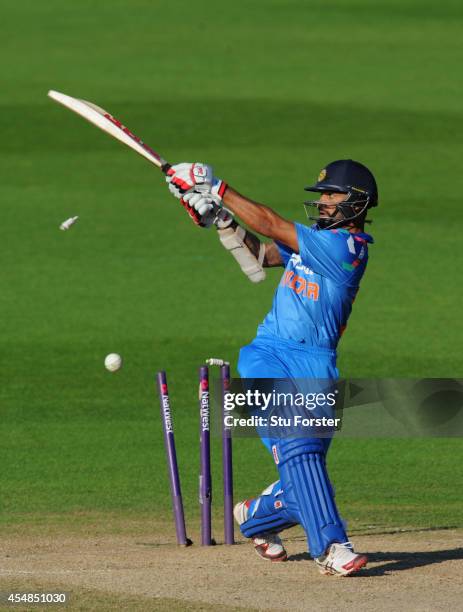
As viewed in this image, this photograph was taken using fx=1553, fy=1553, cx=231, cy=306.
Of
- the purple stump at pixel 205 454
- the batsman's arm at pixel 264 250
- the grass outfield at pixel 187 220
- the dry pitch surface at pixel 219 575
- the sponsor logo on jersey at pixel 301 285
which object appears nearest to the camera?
the dry pitch surface at pixel 219 575

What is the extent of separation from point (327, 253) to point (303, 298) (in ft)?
0.94

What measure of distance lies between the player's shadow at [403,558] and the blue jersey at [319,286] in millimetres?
1155

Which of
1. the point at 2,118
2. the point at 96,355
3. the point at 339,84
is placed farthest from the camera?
the point at 339,84

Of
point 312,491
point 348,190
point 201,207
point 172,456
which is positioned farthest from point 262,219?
point 172,456

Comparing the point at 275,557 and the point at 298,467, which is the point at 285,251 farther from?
the point at 275,557

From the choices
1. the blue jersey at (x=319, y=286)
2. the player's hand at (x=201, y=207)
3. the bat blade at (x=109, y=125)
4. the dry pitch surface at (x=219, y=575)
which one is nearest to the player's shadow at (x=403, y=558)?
the dry pitch surface at (x=219, y=575)

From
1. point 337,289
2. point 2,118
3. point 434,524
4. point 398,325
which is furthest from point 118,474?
point 2,118

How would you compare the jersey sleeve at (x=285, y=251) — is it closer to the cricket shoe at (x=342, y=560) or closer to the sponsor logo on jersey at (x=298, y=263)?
the sponsor logo on jersey at (x=298, y=263)

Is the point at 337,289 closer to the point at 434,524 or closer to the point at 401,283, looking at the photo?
the point at 434,524

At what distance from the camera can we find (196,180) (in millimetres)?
7621

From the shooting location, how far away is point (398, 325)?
47.9 feet

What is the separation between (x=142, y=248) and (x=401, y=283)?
3100 mm

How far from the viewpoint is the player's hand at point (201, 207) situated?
7.60m

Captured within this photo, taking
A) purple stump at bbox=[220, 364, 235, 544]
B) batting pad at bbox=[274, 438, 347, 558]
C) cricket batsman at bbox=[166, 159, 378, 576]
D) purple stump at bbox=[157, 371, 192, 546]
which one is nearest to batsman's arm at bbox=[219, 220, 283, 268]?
cricket batsman at bbox=[166, 159, 378, 576]
